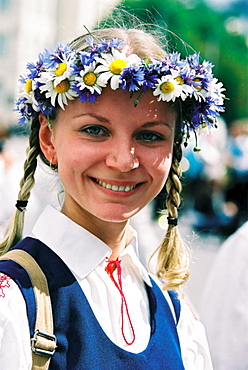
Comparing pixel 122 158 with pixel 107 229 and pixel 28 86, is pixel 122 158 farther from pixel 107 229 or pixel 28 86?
pixel 28 86

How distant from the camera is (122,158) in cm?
161

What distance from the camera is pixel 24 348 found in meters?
1.43

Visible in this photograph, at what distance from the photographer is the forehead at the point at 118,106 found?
1.64 meters

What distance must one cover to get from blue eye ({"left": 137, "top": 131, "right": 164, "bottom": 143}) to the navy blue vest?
1.36 feet

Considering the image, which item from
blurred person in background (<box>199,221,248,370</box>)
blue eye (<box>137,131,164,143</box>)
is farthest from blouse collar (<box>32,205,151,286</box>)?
blurred person in background (<box>199,221,248,370</box>)

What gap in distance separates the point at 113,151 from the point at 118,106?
5.0 inches

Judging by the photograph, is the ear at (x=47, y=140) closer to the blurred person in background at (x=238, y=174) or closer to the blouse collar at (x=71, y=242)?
the blouse collar at (x=71, y=242)

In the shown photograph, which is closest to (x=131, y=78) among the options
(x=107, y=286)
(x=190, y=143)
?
(x=107, y=286)

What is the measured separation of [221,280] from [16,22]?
28.6 feet

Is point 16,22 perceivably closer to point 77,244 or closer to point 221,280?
point 221,280

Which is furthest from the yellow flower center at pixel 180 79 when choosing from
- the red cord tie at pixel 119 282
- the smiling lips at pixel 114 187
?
the red cord tie at pixel 119 282

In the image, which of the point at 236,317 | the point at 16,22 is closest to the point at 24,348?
the point at 236,317

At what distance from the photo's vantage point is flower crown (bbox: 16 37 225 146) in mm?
1625

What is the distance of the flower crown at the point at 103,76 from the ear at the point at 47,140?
50 millimetres
